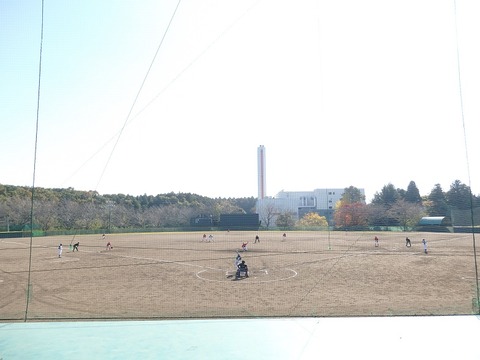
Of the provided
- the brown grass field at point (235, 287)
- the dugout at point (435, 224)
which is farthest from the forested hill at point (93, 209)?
the brown grass field at point (235, 287)

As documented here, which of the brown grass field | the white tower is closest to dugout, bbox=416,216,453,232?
the brown grass field

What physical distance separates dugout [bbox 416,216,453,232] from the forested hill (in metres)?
27.3

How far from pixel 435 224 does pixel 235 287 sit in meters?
36.5

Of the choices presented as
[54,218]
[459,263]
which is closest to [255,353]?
[459,263]

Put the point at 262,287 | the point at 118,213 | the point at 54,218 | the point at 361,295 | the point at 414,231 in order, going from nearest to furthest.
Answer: the point at 361,295
the point at 262,287
the point at 414,231
the point at 54,218
the point at 118,213

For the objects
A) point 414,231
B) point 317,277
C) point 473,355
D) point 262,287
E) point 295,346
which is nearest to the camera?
point 473,355

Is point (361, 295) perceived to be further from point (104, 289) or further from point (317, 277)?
point (104, 289)

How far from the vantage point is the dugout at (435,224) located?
4016cm

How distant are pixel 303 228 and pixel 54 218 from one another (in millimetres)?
34039

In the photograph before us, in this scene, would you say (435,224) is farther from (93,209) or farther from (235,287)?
(93,209)

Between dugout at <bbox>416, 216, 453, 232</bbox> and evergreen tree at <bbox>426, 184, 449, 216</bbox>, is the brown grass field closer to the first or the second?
dugout at <bbox>416, 216, 453, 232</bbox>

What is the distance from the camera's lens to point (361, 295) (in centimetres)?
1134

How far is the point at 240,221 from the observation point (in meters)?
46.8

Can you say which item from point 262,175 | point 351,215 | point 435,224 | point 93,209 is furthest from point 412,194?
point 93,209
